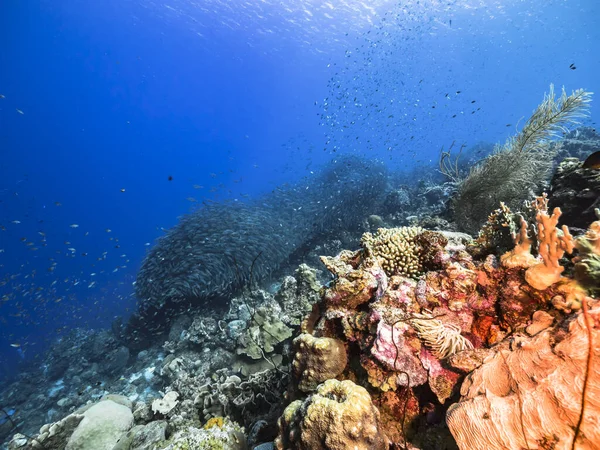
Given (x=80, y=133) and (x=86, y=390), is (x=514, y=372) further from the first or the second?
(x=80, y=133)

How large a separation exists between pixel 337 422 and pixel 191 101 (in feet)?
486

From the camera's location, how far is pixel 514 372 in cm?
180

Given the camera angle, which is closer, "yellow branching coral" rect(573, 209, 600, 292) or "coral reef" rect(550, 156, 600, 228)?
"yellow branching coral" rect(573, 209, 600, 292)

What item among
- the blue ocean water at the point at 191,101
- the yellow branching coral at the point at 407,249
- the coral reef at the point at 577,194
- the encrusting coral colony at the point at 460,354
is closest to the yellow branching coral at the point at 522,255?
the encrusting coral colony at the point at 460,354

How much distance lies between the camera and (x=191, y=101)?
126938 mm

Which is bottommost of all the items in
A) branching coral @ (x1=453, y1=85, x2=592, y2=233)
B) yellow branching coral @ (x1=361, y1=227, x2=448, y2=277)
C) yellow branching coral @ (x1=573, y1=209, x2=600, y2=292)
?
yellow branching coral @ (x1=573, y1=209, x2=600, y2=292)

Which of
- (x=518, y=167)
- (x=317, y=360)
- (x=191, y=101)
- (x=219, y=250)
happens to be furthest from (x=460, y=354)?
(x=191, y=101)

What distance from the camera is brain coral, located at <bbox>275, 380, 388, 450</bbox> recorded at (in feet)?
6.10

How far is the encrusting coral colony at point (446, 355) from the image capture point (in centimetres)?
158

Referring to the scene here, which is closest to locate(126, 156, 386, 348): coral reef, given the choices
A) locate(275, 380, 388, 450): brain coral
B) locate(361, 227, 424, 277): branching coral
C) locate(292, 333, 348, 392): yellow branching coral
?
locate(361, 227, 424, 277): branching coral

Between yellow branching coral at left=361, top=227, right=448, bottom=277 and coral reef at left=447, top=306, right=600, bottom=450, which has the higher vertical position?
yellow branching coral at left=361, top=227, right=448, bottom=277

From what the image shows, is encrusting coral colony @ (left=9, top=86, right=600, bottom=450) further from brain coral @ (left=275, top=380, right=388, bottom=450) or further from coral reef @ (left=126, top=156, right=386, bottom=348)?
coral reef @ (left=126, top=156, right=386, bottom=348)

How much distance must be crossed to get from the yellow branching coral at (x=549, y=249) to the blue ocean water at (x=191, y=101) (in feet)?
41.2

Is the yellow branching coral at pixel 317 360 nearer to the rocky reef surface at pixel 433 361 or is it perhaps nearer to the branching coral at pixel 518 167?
the rocky reef surface at pixel 433 361
